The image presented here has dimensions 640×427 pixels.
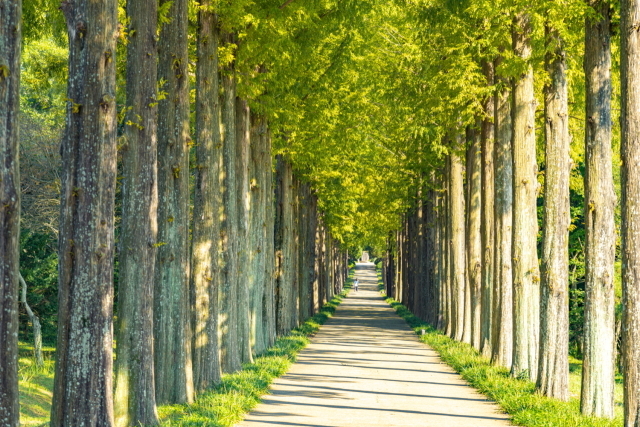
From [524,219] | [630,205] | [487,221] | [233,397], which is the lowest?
[233,397]

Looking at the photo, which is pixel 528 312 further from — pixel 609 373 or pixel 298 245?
pixel 298 245

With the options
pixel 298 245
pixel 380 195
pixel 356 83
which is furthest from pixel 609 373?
pixel 380 195

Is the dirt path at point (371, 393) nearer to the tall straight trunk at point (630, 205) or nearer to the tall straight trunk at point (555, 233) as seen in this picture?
the tall straight trunk at point (555, 233)

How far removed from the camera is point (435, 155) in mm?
29312

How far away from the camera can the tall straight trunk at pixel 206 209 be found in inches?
614

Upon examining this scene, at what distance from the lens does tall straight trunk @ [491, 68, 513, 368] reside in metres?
19.8

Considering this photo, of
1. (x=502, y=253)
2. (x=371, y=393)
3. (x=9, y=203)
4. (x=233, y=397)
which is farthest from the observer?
(x=502, y=253)

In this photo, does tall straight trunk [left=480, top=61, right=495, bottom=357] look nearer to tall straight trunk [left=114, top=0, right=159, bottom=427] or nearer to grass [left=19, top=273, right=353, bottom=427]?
grass [left=19, top=273, right=353, bottom=427]

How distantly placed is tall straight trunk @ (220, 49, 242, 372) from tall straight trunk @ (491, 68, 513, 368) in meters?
6.21

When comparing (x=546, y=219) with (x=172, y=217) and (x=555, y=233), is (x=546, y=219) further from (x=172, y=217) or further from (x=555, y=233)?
(x=172, y=217)

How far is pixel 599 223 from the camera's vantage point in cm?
1270

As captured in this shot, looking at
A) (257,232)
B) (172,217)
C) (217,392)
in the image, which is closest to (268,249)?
(257,232)

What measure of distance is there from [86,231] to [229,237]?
9048 millimetres

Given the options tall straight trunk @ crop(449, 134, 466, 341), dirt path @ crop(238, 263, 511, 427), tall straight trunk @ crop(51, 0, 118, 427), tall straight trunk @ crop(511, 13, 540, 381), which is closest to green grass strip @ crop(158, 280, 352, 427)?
dirt path @ crop(238, 263, 511, 427)
